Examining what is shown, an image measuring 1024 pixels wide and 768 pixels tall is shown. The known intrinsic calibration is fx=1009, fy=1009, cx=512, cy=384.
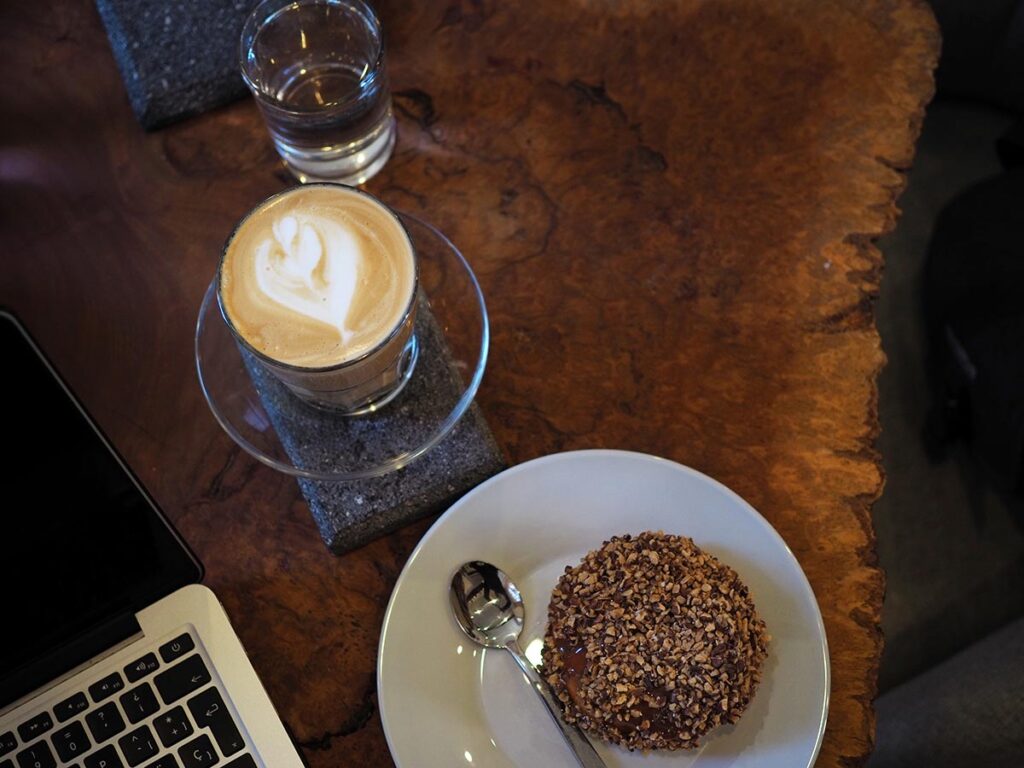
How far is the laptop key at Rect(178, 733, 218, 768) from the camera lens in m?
0.71

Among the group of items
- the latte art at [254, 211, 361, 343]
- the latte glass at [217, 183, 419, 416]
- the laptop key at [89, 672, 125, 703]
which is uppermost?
the latte art at [254, 211, 361, 343]

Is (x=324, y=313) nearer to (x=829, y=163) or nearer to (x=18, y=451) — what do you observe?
(x=18, y=451)

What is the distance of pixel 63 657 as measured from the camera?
74cm

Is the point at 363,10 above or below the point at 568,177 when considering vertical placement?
above

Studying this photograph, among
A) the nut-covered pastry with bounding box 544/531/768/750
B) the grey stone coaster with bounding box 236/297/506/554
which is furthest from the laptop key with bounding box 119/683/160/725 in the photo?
the nut-covered pastry with bounding box 544/531/768/750

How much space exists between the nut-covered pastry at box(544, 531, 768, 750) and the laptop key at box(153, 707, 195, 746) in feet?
0.85

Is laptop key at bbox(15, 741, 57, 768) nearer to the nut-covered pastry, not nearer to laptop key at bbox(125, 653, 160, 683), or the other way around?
laptop key at bbox(125, 653, 160, 683)

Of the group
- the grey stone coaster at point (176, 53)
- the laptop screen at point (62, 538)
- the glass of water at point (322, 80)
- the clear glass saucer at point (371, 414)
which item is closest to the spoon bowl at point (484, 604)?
the clear glass saucer at point (371, 414)

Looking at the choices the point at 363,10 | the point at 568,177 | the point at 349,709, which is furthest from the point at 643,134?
the point at 349,709

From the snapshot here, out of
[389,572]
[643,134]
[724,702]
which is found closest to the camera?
[724,702]

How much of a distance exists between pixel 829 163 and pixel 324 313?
1.55ft

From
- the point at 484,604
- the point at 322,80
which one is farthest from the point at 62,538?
the point at 322,80

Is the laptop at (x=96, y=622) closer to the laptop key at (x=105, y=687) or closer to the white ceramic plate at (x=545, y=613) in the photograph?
the laptop key at (x=105, y=687)

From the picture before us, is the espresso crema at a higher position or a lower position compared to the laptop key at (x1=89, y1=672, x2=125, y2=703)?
higher
